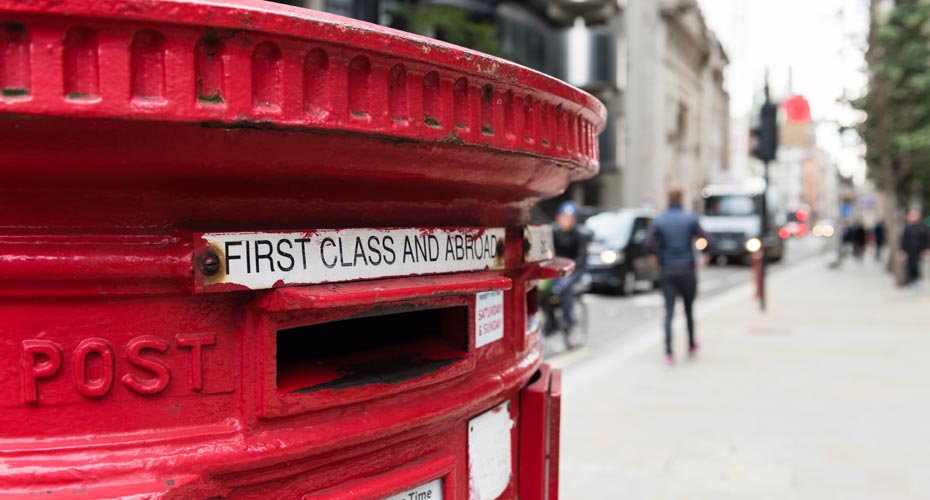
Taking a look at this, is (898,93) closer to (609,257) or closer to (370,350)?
(609,257)

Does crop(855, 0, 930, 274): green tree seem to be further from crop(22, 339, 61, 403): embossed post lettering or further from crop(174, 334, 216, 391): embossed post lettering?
crop(22, 339, 61, 403): embossed post lettering

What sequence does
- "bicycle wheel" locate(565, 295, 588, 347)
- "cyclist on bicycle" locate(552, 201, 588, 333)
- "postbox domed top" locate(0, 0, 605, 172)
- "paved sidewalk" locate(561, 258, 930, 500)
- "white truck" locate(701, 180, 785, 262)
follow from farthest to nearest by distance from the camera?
"white truck" locate(701, 180, 785, 262)
"bicycle wheel" locate(565, 295, 588, 347)
"cyclist on bicycle" locate(552, 201, 588, 333)
"paved sidewalk" locate(561, 258, 930, 500)
"postbox domed top" locate(0, 0, 605, 172)

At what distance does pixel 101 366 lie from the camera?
1.02 m

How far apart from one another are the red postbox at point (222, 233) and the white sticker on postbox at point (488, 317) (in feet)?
0.49

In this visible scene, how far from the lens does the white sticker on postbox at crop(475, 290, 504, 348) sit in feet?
4.95

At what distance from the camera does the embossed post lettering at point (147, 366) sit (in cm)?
103

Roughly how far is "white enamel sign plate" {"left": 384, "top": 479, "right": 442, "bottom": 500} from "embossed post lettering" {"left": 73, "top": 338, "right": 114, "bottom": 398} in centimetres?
51

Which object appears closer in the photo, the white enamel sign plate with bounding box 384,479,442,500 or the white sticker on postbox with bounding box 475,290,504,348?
the white enamel sign plate with bounding box 384,479,442,500

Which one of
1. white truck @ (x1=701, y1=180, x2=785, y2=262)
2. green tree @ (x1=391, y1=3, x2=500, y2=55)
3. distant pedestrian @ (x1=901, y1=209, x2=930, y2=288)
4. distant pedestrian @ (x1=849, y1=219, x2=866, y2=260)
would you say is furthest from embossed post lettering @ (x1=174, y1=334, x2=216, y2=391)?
distant pedestrian @ (x1=849, y1=219, x2=866, y2=260)

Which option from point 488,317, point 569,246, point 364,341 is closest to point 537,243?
point 488,317

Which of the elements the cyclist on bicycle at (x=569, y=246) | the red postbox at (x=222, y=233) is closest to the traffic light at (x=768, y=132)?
the cyclist on bicycle at (x=569, y=246)

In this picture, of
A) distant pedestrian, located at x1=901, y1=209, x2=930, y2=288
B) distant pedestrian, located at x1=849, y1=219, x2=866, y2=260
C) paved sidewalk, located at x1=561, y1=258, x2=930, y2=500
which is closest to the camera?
paved sidewalk, located at x1=561, y1=258, x2=930, y2=500

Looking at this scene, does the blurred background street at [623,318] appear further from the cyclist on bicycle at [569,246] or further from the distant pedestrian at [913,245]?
the distant pedestrian at [913,245]

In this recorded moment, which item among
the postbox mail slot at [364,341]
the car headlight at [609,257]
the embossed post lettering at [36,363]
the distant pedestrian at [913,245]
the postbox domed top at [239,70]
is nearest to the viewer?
the postbox domed top at [239,70]
